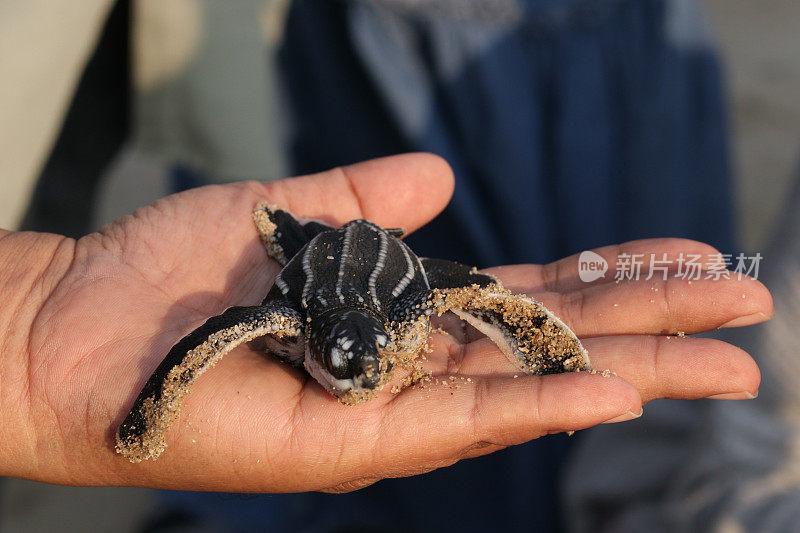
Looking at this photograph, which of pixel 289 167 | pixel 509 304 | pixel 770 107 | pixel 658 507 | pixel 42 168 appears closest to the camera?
pixel 509 304

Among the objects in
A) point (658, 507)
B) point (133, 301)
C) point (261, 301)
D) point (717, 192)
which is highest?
point (133, 301)

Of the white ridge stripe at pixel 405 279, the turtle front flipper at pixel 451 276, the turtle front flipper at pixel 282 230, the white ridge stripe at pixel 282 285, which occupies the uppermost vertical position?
the turtle front flipper at pixel 282 230

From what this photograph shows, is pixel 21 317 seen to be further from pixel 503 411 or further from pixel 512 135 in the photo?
pixel 512 135

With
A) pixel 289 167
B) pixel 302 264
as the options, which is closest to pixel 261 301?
pixel 302 264

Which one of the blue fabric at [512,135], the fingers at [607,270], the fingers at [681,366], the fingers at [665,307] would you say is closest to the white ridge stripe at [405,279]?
the fingers at [607,270]

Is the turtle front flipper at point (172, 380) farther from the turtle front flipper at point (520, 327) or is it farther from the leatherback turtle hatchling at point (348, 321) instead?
the turtle front flipper at point (520, 327)

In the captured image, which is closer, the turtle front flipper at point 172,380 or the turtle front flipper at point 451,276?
the turtle front flipper at point 172,380

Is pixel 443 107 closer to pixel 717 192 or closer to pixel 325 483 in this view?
pixel 717 192

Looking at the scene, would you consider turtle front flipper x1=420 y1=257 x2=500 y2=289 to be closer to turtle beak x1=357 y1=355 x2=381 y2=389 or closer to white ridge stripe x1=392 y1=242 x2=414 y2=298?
white ridge stripe x1=392 y1=242 x2=414 y2=298

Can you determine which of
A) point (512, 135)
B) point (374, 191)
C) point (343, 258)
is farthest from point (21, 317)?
point (512, 135)
